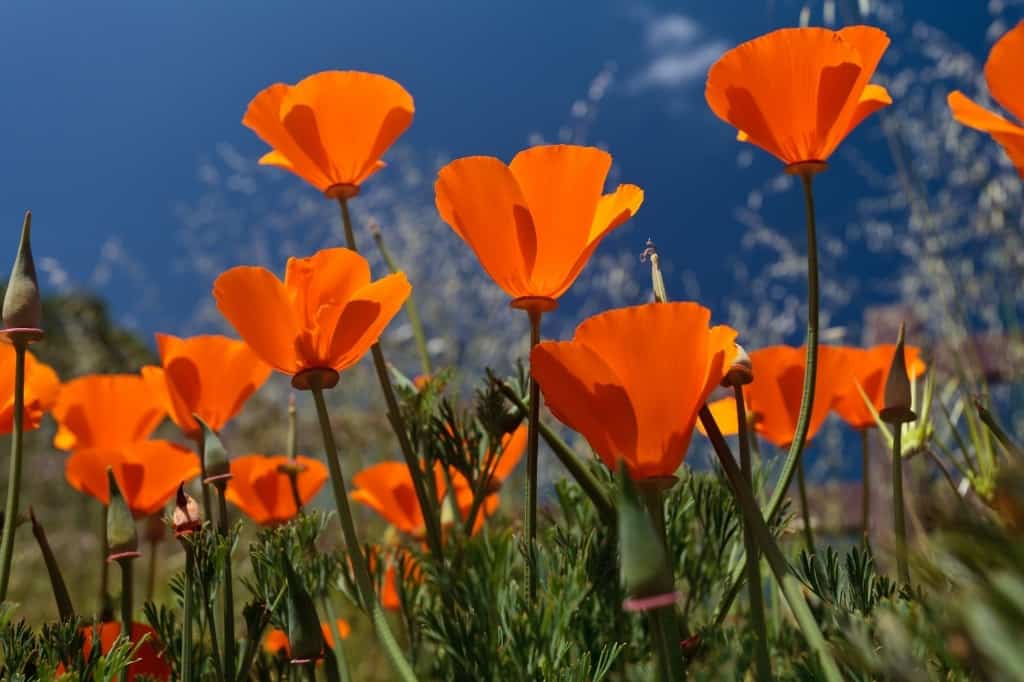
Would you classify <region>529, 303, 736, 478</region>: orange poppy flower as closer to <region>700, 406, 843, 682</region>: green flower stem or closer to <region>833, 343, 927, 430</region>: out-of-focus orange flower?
<region>700, 406, 843, 682</region>: green flower stem

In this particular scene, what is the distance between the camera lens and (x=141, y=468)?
100 cm

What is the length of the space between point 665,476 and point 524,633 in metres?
0.15

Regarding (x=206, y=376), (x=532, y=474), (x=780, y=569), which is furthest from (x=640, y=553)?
(x=206, y=376)

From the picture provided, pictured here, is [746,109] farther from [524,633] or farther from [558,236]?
[524,633]

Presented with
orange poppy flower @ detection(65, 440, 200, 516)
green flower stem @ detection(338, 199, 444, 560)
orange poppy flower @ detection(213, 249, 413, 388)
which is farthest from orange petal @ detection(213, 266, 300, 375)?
orange poppy flower @ detection(65, 440, 200, 516)

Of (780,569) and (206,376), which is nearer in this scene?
(780,569)

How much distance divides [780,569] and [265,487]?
0.72 metres

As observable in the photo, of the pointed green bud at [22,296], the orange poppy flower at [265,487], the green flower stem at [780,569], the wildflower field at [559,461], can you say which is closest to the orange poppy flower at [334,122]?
the wildflower field at [559,461]

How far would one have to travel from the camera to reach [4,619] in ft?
2.19

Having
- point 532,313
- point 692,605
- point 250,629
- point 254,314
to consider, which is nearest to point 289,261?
point 254,314

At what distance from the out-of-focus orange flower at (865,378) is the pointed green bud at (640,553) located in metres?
0.58

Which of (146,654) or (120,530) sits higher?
(120,530)

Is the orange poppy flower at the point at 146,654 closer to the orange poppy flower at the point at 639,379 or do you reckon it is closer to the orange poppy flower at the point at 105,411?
the orange poppy flower at the point at 105,411

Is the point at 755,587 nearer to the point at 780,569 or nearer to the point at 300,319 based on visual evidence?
the point at 780,569
